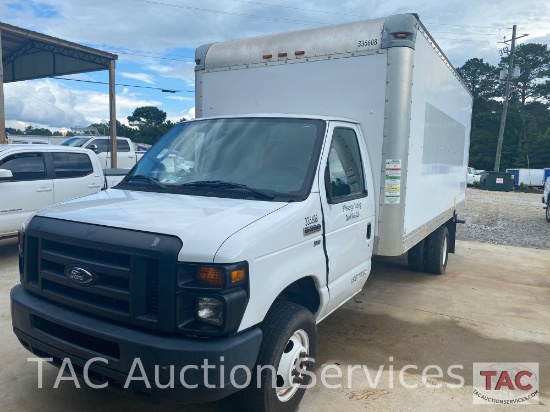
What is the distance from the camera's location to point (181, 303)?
258 centimetres

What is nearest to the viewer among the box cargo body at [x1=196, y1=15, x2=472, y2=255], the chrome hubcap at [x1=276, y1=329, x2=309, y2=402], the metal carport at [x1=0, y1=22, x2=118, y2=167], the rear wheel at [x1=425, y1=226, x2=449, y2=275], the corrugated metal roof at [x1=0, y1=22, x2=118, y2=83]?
the chrome hubcap at [x1=276, y1=329, x2=309, y2=402]

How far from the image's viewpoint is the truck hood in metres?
2.64

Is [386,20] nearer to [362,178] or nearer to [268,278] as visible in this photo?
[362,178]

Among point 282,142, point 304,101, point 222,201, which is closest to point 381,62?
point 304,101

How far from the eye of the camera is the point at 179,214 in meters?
2.98

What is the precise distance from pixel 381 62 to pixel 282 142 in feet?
4.89

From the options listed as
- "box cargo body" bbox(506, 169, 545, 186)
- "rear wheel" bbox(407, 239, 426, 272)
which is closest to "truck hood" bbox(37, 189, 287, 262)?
"rear wheel" bbox(407, 239, 426, 272)

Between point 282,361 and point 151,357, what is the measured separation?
99 centimetres

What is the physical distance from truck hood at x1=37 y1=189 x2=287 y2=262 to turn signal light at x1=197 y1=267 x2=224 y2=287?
61 millimetres

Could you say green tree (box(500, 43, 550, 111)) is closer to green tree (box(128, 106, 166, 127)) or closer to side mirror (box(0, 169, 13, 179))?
green tree (box(128, 106, 166, 127))

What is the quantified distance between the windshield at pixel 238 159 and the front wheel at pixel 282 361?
2.86 feet

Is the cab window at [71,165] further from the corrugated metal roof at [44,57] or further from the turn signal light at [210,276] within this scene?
the corrugated metal roof at [44,57]

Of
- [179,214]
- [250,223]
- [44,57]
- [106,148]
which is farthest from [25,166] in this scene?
[44,57]

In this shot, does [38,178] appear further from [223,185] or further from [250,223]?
[250,223]
